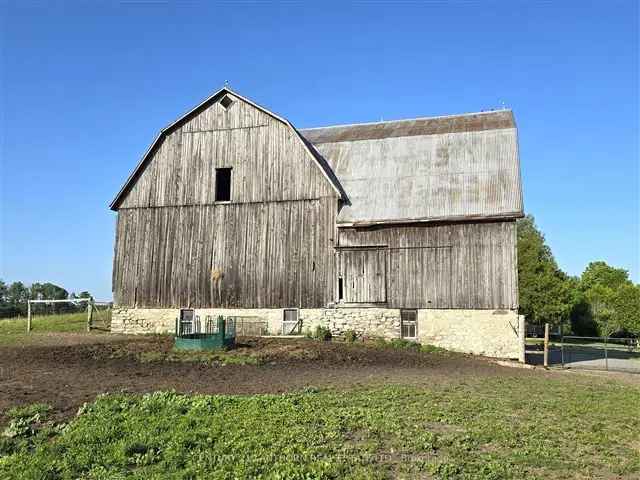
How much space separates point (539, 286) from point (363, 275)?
24696mm

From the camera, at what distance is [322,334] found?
23094 mm

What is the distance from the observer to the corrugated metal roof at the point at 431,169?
74.8 ft

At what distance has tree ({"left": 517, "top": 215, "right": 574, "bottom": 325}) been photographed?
1688 inches

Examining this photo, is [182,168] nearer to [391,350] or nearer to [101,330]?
[101,330]

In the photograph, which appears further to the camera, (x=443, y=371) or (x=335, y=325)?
(x=335, y=325)

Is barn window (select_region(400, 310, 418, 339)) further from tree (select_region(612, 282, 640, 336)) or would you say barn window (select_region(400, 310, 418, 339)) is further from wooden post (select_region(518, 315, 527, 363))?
tree (select_region(612, 282, 640, 336))

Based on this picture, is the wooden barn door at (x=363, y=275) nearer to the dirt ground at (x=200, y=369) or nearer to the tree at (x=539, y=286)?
the dirt ground at (x=200, y=369)

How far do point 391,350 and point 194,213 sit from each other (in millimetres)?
11252

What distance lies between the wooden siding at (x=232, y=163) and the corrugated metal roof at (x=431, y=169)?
79.1 inches

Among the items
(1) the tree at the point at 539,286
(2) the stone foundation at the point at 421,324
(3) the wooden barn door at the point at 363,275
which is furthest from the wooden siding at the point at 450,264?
(1) the tree at the point at 539,286

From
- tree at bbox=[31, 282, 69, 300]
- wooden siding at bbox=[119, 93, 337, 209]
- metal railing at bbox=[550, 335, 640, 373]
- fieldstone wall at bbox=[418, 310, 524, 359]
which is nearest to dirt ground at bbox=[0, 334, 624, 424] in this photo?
fieldstone wall at bbox=[418, 310, 524, 359]

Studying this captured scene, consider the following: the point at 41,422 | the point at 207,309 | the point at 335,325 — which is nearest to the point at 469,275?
the point at 335,325

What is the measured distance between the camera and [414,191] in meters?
24.1

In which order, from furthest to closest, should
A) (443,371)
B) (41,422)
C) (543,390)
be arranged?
(443,371), (543,390), (41,422)
